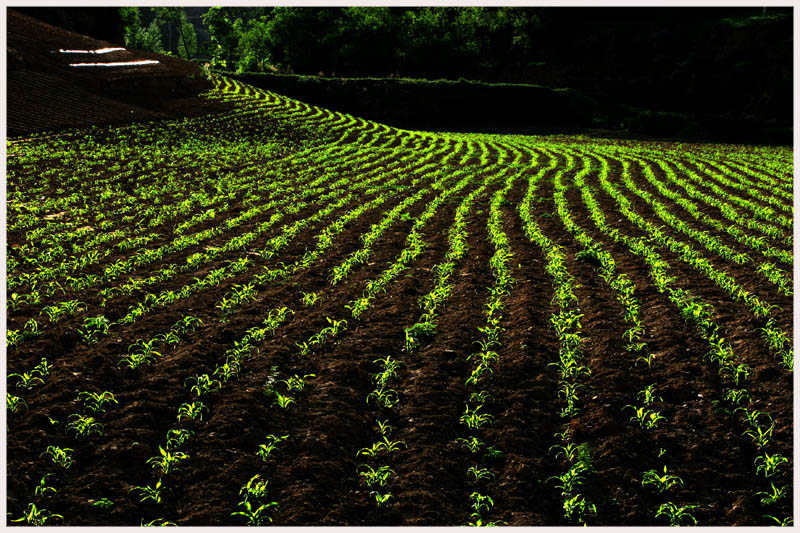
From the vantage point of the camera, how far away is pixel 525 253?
37.3 feet

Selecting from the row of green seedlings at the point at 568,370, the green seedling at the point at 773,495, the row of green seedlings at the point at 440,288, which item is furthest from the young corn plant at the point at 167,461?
the green seedling at the point at 773,495

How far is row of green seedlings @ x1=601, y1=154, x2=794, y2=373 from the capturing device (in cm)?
703

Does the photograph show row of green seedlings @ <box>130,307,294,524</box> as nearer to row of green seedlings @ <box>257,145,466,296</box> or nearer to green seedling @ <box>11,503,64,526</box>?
green seedling @ <box>11,503,64,526</box>

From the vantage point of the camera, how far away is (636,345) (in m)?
7.17

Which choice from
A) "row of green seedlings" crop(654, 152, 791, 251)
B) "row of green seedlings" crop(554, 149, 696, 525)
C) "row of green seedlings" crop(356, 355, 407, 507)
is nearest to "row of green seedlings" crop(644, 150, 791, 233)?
"row of green seedlings" crop(654, 152, 791, 251)

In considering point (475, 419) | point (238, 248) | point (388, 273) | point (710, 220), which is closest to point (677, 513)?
point (475, 419)

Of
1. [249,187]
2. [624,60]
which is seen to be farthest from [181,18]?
[249,187]

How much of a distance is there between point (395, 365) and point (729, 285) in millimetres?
5962

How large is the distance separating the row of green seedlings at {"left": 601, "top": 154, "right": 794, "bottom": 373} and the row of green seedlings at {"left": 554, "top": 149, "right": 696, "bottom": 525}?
3.88 ft

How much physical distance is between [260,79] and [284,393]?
49.0 metres

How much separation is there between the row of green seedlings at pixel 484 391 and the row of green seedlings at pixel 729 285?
2.87 meters

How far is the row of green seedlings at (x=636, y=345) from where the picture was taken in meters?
4.65

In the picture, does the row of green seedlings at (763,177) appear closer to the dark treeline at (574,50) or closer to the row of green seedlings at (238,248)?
the row of green seedlings at (238,248)

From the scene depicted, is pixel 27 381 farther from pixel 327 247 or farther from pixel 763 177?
pixel 763 177
